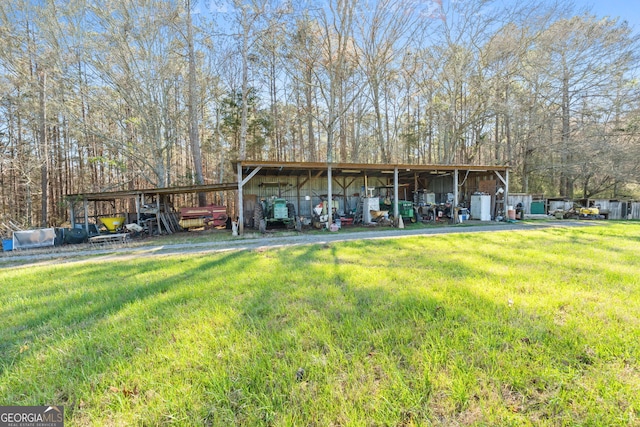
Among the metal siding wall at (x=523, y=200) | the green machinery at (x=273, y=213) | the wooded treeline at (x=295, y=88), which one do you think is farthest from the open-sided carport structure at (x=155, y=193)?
the metal siding wall at (x=523, y=200)

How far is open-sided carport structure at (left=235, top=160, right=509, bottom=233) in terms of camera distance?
13055 mm

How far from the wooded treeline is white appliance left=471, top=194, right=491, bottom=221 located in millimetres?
5723

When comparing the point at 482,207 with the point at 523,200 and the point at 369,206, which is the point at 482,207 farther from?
the point at 369,206

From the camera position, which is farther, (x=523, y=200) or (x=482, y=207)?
(x=523, y=200)

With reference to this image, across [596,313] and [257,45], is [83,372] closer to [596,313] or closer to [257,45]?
[596,313]

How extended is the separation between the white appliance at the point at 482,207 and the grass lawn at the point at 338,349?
425 inches

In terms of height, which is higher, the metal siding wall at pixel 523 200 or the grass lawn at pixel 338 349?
the metal siding wall at pixel 523 200

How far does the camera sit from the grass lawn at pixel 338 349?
1.35 m

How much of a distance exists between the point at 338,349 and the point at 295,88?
18493 mm

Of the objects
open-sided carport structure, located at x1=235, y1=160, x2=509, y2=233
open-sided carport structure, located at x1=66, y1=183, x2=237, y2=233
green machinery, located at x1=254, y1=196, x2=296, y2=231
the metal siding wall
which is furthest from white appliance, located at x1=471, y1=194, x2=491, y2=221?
open-sided carport structure, located at x1=66, y1=183, x2=237, y2=233

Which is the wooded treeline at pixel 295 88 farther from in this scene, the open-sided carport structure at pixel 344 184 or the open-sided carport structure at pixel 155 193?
the open-sided carport structure at pixel 155 193

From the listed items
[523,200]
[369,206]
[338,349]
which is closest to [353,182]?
[369,206]

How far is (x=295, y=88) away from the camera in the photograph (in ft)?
57.6

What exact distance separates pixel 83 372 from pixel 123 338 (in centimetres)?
42
